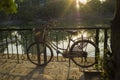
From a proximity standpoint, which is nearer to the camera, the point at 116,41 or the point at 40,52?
the point at 116,41

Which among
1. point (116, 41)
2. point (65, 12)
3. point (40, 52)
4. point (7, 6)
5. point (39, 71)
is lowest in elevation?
point (39, 71)

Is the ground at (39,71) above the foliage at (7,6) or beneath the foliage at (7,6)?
beneath

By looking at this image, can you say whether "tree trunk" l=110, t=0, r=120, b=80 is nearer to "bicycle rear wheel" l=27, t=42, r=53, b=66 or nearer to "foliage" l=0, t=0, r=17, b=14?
"foliage" l=0, t=0, r=17, b=14

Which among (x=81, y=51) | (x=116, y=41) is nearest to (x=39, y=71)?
(x=81, y=51)

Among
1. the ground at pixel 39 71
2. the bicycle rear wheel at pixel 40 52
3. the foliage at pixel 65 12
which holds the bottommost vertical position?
the ground at pixel 39 71

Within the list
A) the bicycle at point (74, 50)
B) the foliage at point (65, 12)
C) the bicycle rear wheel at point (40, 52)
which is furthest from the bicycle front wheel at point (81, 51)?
the foliage at point (65, 12)

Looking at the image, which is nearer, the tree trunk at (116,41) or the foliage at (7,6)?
the tree trunk at (116,41)

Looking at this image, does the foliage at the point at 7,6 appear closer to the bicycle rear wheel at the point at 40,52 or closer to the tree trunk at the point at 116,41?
the tree trunk at the point at 116,41

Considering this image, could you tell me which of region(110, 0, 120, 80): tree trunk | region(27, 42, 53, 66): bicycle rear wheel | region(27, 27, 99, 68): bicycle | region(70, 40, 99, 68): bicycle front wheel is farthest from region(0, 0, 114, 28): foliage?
region(110, 0, 120, 80): tree trunk

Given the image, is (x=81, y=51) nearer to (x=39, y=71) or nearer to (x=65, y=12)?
(x=39, y=71)

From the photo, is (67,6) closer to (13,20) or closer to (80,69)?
(13,20)

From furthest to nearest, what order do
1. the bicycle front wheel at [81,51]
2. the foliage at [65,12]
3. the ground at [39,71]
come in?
the foliage at [65,12], the bicycle front wheel at [81,51], the ground at [39,71]

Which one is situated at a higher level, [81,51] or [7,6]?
[7,6]

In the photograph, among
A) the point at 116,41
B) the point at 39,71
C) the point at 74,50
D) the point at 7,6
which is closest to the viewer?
the point at 116,41
